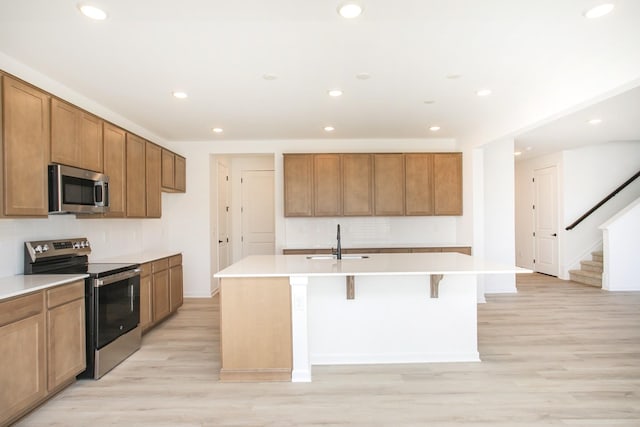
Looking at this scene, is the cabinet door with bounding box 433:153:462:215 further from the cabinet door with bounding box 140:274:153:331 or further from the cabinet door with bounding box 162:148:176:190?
the cabinet door with bounding box 140:274:153:331

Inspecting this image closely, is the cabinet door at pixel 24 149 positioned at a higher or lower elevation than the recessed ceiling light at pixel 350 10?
lower

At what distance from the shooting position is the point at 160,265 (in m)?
4.37

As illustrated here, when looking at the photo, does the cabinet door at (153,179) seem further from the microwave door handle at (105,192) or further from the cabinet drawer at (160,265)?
the microwave door handle at (105,192)

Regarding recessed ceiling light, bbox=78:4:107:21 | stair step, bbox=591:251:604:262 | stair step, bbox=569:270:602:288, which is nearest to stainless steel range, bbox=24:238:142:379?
recessed ceiling light, bbox=78:4:107:21

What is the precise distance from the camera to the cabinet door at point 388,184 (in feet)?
18.0

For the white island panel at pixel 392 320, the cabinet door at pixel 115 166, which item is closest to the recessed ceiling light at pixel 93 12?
the cabinet door at pixel 115 166

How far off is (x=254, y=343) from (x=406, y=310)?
4.52 feet

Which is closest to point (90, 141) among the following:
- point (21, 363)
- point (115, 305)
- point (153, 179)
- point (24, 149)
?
point (24, 149)

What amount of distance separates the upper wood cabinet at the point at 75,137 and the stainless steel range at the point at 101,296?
0.76 meters

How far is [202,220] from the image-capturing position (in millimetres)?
5797

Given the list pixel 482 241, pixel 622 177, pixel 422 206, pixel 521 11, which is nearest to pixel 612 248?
pixel 622 177

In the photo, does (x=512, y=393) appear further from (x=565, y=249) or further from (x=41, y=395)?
(x=565, y=249)

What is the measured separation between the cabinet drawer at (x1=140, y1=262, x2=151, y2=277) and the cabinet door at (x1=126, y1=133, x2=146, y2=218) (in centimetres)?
60

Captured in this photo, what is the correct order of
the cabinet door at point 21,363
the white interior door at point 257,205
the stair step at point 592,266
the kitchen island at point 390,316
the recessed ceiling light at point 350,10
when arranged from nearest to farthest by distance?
the recessed ceiling light at point 350,10
the cabinet door at point 21,363
the kitchen island at point 390,316
the stair step at point 592,266
the white interior door at point 257,205
